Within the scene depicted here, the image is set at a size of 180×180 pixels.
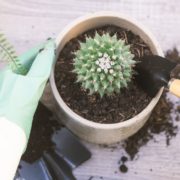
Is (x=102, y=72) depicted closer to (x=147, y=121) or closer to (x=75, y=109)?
(x=75, y=109)

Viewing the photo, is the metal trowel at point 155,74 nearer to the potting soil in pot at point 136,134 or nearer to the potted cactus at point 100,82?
the potted cactus at point 100,82

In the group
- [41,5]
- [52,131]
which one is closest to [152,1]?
[41,5]

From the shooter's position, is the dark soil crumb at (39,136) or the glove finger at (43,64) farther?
the dark soil crumb at (39,136)

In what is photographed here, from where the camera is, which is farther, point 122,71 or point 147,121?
point 147,121

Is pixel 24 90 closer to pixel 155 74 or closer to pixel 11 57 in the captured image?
pixel 11 57

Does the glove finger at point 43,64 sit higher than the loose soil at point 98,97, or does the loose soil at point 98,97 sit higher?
the glove finger at point 43,64

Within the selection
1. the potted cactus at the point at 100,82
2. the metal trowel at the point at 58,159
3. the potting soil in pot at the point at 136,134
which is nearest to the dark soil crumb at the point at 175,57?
the potting soil in pot at the point at 136,134

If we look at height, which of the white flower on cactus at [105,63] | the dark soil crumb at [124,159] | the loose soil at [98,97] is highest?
the white flower on cactus at [105,63]
